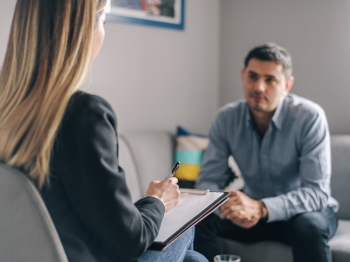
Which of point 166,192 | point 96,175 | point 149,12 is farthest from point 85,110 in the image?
point 149,12

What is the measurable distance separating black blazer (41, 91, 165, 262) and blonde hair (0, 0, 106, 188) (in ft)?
0.09

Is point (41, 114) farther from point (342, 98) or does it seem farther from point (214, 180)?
point (342, 98)

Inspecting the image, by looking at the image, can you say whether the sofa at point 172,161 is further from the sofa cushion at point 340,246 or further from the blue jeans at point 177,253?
the blue jeans at point 177,253

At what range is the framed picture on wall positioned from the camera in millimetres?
2555

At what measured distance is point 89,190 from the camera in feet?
3.05

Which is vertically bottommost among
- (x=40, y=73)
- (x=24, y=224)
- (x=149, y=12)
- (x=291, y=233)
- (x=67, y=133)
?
(x=291, y=233)

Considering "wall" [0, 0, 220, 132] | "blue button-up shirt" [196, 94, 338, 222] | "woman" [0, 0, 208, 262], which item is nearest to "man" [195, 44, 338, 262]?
"blue button-up shirt" [196, 94, 338, 222]

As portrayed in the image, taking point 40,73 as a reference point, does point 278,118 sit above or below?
below

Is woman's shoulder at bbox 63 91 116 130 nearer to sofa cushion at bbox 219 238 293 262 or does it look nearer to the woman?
the woman

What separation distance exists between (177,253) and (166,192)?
0.19 m

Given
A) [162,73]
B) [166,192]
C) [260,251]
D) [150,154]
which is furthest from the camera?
[162,73]

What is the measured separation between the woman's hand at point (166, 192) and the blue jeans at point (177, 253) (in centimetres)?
11

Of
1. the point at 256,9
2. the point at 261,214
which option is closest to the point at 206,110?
the point at 256,9

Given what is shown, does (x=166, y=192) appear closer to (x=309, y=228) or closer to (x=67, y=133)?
(x=67, y=133)
